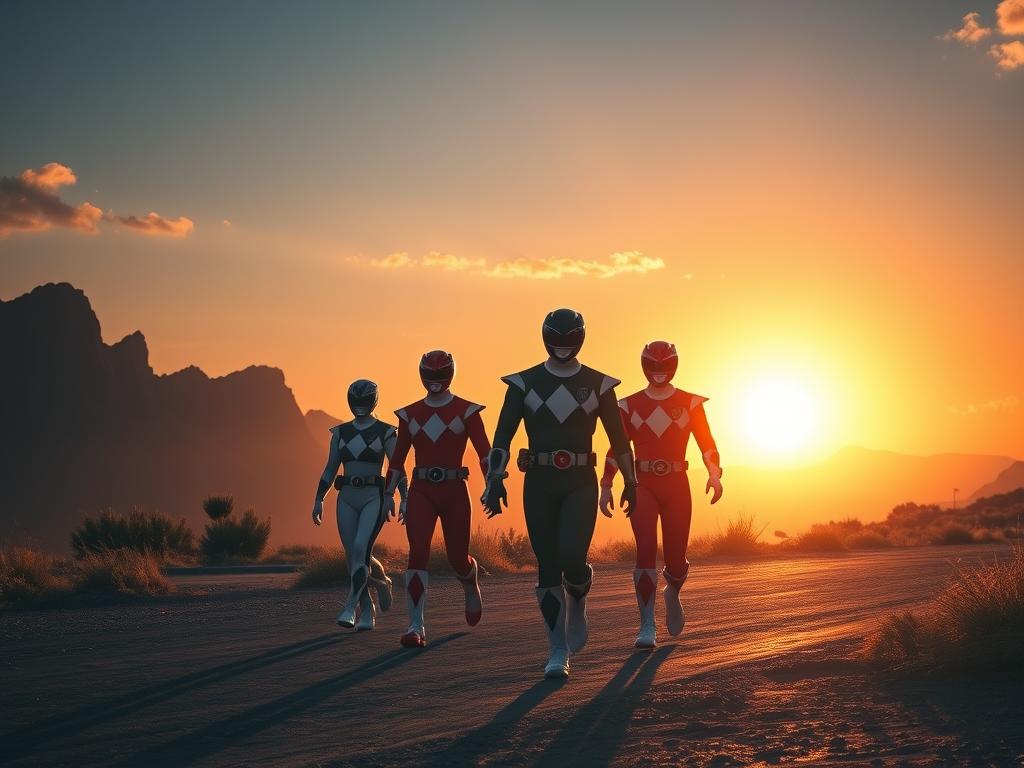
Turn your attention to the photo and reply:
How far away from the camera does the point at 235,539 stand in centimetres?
3334


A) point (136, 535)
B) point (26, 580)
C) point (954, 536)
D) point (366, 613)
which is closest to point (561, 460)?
point (366, 613)

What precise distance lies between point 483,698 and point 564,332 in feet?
10.3

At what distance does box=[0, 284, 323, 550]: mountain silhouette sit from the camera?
4722 inches

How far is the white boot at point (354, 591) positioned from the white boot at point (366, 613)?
11 centimetres

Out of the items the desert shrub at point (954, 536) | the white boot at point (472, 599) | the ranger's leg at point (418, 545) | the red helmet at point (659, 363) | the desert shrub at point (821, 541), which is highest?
the red helmet at point (659, 363)

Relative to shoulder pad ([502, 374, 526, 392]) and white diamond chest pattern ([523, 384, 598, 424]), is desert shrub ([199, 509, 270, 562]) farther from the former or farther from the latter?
white diamond chest pattern ([523, 384, 598, 424])

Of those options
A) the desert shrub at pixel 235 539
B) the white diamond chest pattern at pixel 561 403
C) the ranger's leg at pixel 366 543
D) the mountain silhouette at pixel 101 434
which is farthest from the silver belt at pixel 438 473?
the mountain silhouette at pixel 101 434

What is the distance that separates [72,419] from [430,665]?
429 feet

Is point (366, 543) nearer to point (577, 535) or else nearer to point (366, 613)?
point (366, 613)

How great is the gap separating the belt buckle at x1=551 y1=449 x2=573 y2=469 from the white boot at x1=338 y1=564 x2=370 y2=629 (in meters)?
3.83

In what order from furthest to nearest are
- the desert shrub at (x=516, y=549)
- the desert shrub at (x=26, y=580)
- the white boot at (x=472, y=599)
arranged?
the desert shrub at (x=516, y=549) < the desert shrub at (x=26, y=580) < the white boot at (x=472, y=599)

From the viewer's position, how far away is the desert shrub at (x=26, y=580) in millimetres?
17391

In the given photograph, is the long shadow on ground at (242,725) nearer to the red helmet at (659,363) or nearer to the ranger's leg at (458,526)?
the ranger's leg at (458,526)

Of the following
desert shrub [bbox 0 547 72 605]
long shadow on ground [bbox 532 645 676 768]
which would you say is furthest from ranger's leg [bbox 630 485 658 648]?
desert shrub [bbox 0 547 72 605]
